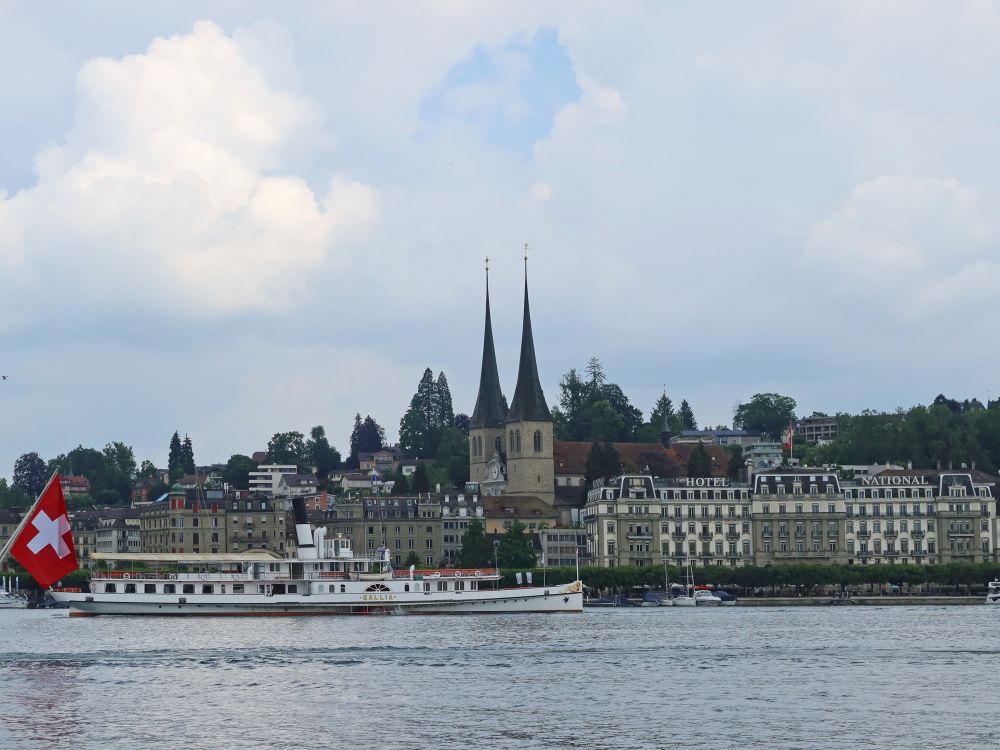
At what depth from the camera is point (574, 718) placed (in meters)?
56.7

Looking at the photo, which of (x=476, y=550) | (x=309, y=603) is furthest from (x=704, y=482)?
(x=309, y=603)

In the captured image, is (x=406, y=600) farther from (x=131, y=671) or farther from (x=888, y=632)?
(x=131, y=671)

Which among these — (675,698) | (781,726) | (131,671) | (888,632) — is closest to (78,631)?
(131,671)

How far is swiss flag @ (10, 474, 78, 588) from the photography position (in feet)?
325

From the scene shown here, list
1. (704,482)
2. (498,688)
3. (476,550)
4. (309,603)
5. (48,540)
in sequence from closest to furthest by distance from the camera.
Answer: (498,688) → (48,540) → (309,603) → (476,550) → (704,482)

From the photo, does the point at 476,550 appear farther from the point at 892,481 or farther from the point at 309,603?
the point at 309,603

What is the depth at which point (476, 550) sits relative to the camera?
192250 millimetres

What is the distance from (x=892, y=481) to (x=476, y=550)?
42575mm

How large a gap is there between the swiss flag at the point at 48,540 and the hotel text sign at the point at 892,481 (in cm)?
10949

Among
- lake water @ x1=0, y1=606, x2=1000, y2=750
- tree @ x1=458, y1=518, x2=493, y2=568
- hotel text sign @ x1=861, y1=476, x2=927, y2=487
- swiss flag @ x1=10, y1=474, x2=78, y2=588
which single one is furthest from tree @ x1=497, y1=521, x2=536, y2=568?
swiss flag @ x1=10, y1=474, x2=78, y2=588

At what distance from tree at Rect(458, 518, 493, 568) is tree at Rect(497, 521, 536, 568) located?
7.96ft

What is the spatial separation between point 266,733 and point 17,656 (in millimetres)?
30605

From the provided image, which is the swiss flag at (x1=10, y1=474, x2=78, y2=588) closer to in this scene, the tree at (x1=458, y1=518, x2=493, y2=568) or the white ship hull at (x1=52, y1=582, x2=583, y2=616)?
the white ship hull at (x1=52, y1=582, x2=583, y2=616)

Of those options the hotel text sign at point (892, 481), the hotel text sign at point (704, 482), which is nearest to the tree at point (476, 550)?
the hotel text sign at point (704, 482)
